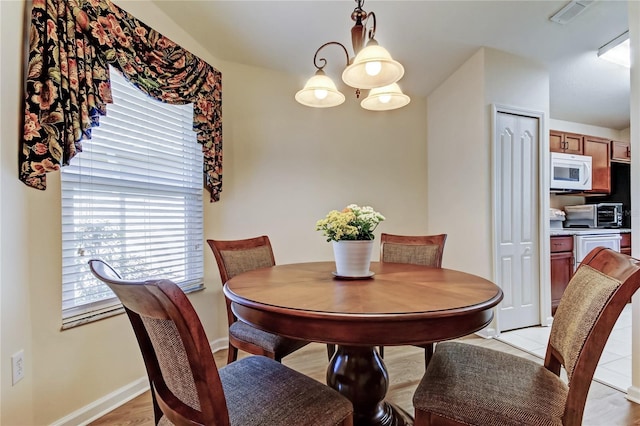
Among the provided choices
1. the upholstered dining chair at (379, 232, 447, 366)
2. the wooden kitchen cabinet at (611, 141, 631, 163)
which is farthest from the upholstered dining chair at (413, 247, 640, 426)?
the wooden kitchen cabinet at (611, 141, 631, 163)

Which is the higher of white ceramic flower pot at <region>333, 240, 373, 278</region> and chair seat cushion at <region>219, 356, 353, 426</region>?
white ceramic flower pot at <region>333, 240, 373, 278</region>

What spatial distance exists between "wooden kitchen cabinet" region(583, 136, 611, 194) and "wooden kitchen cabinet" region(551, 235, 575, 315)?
125 centimetres

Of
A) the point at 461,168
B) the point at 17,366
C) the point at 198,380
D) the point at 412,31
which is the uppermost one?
the point at 412,31

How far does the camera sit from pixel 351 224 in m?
1.49

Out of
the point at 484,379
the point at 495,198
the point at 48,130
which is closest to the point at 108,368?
the point at 48,130

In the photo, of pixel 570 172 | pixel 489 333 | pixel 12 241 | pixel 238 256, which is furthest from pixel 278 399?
pixel 570 172

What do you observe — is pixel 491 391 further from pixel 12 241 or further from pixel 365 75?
pixel 12 241

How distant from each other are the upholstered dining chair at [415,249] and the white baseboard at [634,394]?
1.17 meters

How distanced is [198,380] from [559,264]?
3.71 metres

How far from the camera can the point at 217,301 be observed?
2.77 meters

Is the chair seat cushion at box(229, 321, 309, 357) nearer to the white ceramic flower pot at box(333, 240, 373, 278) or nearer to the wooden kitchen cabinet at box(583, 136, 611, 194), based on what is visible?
the white ceramic flower pot at box(333, 240, 373, 278)

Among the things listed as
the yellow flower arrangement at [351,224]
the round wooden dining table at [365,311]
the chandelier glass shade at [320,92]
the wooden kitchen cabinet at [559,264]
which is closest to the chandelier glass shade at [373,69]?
the chandelier glass shade at [320,92]

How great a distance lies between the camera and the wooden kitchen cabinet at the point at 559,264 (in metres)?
3.33

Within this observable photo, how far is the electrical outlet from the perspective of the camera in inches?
54.9
